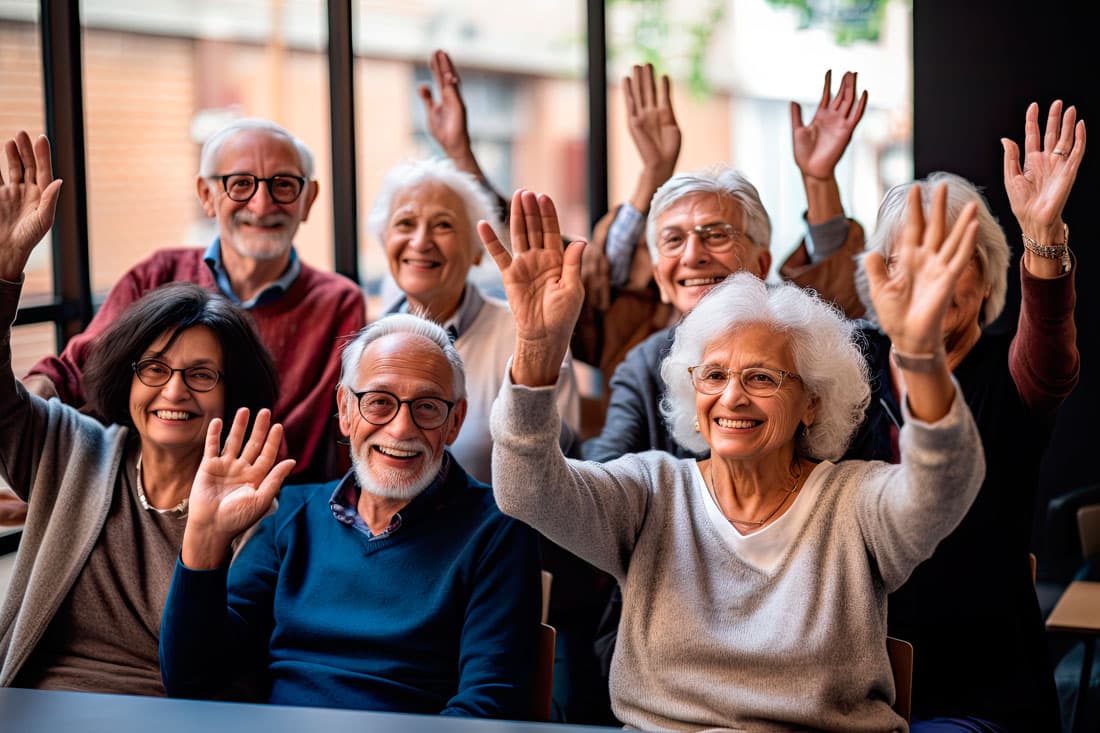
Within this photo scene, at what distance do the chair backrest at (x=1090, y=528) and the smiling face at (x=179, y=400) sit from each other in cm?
244

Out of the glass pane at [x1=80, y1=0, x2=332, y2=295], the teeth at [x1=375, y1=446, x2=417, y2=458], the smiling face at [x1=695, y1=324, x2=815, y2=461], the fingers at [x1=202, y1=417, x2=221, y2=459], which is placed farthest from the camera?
the glass pane at [x1=80, y1=0, x2=332, y2=295]

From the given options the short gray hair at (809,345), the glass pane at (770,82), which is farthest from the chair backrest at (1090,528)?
the short gray hair at (809,345)

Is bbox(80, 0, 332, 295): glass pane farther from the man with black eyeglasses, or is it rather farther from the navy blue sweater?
the navy blue sweater

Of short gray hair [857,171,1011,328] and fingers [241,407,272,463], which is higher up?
short gray hair [857,171,1011,328]

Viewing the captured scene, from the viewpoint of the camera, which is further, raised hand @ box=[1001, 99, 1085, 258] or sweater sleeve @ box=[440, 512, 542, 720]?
raised hand @ box=[1001, 99, 1085, 258]

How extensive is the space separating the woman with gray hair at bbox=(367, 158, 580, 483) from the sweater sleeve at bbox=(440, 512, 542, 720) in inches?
29.2

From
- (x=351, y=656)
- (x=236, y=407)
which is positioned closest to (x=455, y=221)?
(x=236, y=407)

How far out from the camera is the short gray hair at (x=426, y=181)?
10.1ft

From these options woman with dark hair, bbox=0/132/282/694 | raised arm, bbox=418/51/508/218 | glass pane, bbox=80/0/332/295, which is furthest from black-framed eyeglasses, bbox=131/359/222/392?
glass pane, bbox=80/0/332/295

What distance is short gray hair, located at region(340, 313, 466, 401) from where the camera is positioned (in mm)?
2377

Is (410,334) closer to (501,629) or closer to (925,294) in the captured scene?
(501,629)

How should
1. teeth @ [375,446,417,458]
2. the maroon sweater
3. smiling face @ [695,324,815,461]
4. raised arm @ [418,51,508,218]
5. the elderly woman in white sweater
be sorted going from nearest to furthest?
the elderly woman in white sweater < smiling face @ [695,324,815,461] < teeth @ [375,446,417,458] < the maroon sweater < raised arm @ [418,51,508,218]

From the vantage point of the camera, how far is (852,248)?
308cm

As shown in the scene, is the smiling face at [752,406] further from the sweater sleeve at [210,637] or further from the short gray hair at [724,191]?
the sweater sleeve at [210,637]
